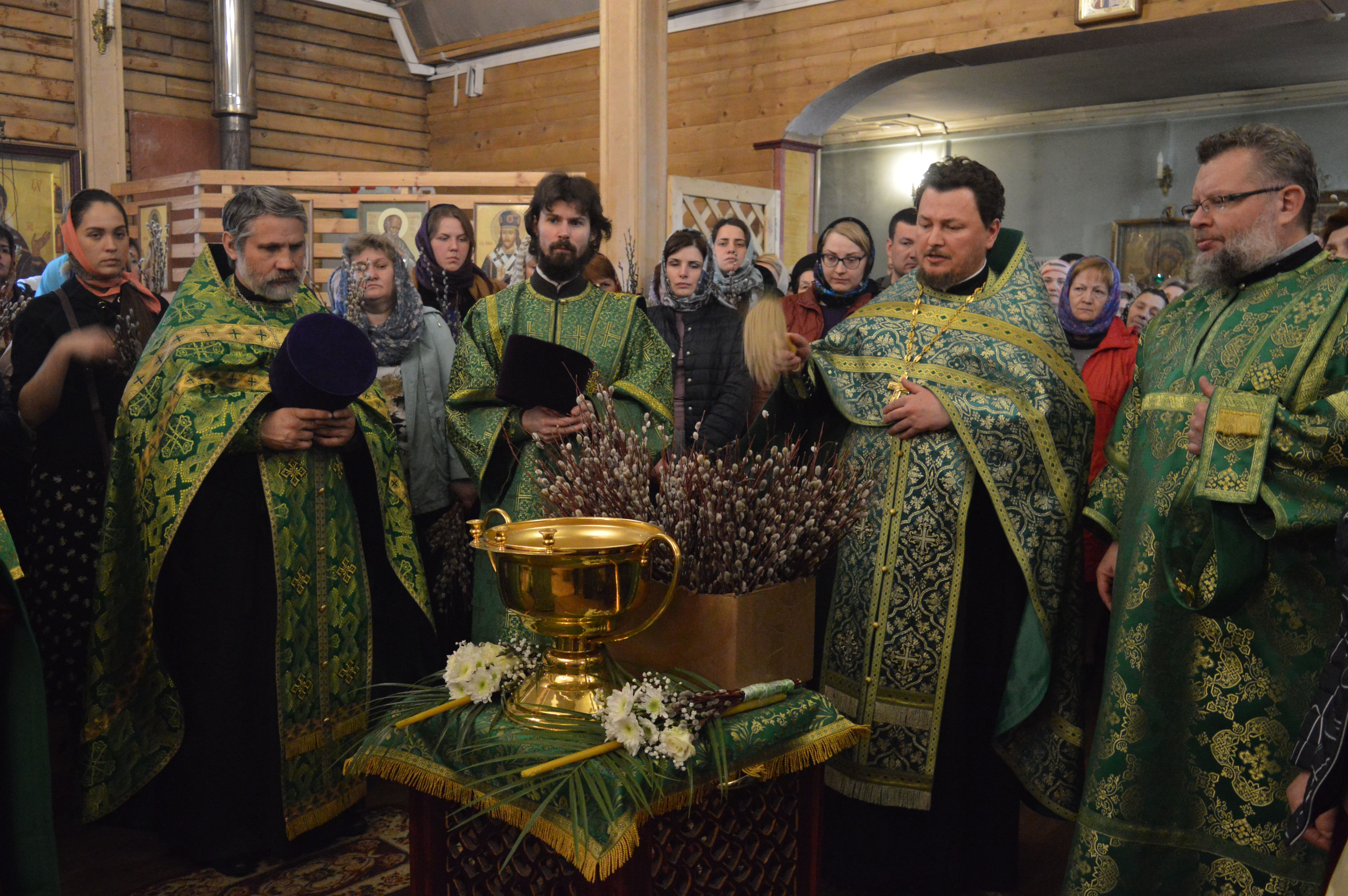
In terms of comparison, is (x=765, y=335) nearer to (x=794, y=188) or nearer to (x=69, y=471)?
(x=69, y=471)

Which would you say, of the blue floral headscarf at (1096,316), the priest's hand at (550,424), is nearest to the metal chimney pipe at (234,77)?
the blue floral headscarf at (1096,316)

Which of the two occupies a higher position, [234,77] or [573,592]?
[234,77]

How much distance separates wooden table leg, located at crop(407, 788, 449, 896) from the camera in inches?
68.3

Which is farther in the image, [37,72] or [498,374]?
[37,72]

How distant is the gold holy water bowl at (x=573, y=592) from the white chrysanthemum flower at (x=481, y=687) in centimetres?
4

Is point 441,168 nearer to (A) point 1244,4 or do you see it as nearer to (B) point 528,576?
(A) point 1244,4

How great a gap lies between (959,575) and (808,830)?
0.94m

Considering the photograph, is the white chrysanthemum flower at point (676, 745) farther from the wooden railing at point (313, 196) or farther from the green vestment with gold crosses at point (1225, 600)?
the wooden railing at point (313, 196)

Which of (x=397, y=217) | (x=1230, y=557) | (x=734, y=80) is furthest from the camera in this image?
(x=734, y=80)

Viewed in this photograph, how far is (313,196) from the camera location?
26.8 feet

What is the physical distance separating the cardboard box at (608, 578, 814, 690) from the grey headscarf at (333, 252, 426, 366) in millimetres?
1956

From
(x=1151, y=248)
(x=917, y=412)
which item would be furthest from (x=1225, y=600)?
(x=1151, y=248)

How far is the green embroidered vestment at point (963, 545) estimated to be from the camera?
8.51 feet

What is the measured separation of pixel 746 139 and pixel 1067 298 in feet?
14.7
